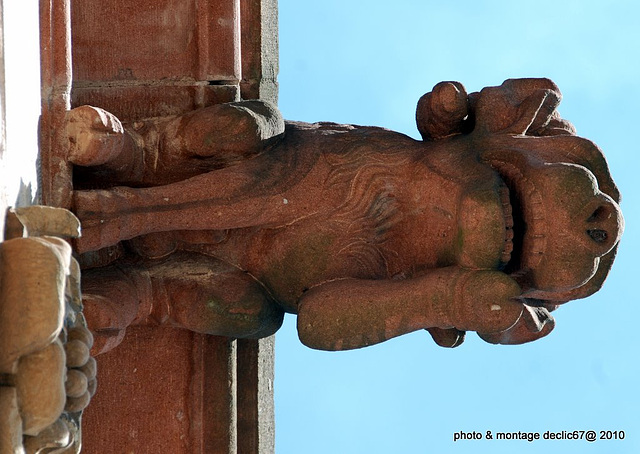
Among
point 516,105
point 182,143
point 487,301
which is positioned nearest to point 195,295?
point 182,143

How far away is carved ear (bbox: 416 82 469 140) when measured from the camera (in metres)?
4.15

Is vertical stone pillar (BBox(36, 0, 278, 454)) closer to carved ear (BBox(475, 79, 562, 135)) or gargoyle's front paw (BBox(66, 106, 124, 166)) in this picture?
gargoyle's front paw (BBox(66, 106, 124, 166))

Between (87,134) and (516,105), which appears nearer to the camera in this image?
(87,134)

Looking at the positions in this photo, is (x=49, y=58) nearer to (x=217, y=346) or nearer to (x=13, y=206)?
(x=13, y=206)

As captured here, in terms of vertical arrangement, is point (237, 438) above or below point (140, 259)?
below

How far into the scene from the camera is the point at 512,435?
539 centimetres

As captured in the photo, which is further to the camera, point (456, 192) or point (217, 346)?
point (217, 346)

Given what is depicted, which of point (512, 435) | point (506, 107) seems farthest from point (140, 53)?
point (512, 435)

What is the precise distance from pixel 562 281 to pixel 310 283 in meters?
1.04

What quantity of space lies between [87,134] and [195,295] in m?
0.88

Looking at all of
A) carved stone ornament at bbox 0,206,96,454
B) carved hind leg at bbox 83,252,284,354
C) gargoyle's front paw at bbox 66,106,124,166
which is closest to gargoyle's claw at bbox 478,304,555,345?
carved hind leg at bbox 83,252,284,354

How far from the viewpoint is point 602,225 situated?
3.92 metres

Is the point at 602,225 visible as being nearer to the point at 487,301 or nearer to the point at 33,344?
the point at 487,301

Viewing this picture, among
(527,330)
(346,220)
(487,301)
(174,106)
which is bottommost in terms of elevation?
(527,330)
